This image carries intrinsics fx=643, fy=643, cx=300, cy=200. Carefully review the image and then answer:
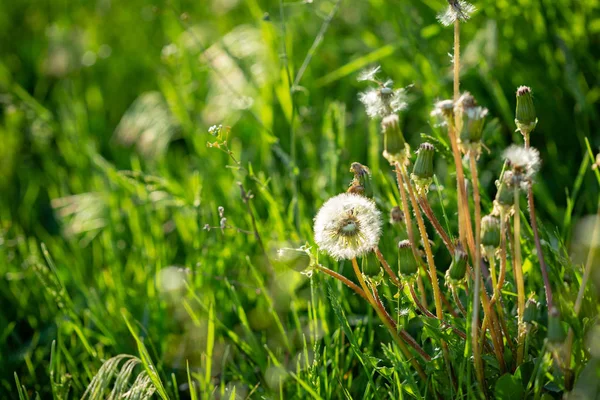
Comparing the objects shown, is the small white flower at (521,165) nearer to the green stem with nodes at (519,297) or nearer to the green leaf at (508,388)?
the green stem with nodes at (519,297)

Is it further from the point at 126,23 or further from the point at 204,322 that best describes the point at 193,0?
the point at 204,322

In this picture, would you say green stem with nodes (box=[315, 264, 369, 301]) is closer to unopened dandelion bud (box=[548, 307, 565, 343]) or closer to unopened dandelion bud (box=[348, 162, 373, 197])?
unopened dandelion bud (box=[348, 162, 373, 197])

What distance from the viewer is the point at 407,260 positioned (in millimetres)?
1012

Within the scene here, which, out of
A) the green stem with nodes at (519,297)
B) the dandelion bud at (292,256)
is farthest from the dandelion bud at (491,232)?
the dandelion bud at (292,256)

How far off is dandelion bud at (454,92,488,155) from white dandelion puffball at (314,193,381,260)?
0.60ft

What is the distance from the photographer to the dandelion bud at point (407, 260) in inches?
39.8

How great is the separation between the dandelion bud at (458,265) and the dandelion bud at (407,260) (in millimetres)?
63

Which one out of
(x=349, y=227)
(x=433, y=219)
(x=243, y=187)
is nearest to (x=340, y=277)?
(x=349, y=227)

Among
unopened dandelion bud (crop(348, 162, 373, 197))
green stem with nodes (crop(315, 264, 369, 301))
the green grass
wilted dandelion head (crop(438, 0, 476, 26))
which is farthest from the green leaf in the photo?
wilted dandelion head (crop(438, 0, 476, 26))

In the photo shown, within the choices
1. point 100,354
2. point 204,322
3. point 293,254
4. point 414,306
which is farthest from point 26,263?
point 414,306

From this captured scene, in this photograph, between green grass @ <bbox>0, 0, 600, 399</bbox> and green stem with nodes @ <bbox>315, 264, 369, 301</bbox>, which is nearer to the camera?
green stem with nodes @ <bbox>315, 264, 369, 301</bbox>

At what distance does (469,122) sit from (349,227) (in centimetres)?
25

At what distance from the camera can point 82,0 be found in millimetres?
3293

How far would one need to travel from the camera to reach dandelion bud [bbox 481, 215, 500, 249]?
0.94 metres
